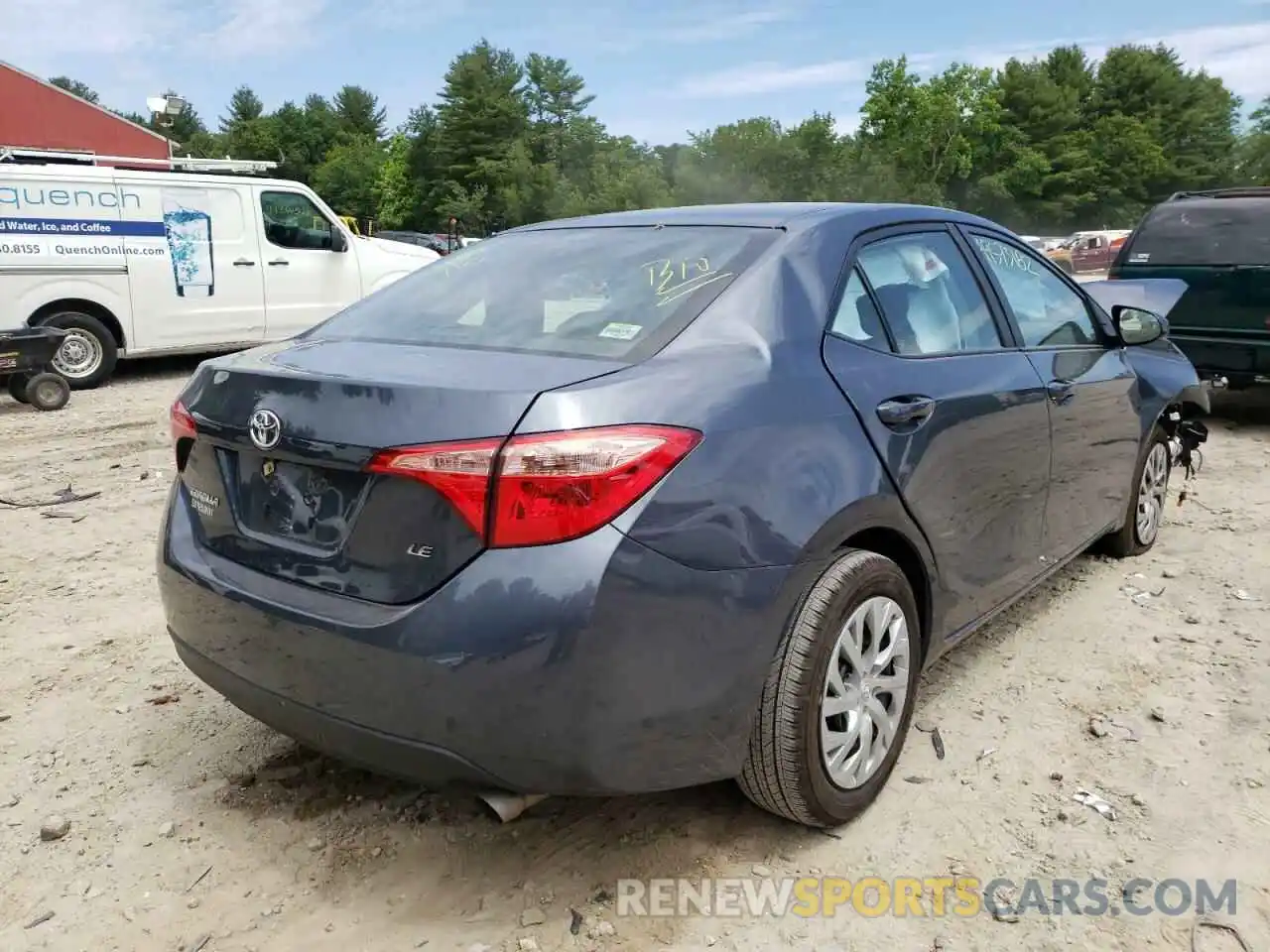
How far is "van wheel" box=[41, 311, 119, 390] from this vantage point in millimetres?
9656

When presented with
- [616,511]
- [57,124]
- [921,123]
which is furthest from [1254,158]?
[616,511]

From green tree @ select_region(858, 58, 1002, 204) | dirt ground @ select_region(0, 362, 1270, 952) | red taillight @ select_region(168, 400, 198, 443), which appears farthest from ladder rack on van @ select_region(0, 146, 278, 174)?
green tree @ select_region(858, 58, 1002, 204)

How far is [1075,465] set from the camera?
12.1 feet

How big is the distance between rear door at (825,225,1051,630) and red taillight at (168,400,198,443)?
1.62 meters

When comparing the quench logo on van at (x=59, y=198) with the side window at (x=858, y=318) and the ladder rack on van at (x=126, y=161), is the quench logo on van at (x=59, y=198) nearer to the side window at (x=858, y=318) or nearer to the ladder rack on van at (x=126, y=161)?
the ladder rack on van at (x=126, y=161)

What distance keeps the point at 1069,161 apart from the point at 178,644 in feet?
235

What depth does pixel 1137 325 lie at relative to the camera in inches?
165

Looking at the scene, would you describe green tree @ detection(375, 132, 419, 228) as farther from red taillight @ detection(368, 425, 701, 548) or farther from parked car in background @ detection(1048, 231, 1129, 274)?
red taillight @ detection(368, 425, 701, 548)

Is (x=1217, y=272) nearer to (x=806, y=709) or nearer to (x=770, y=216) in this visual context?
(x=770, y=216)

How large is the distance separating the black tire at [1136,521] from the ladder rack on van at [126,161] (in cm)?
936

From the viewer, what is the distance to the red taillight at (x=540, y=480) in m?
1.97

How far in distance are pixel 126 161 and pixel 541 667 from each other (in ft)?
35.5

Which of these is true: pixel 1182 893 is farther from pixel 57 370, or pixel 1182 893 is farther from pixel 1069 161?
pixel 1069 161

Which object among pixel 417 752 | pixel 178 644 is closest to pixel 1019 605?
pixel 417 752
